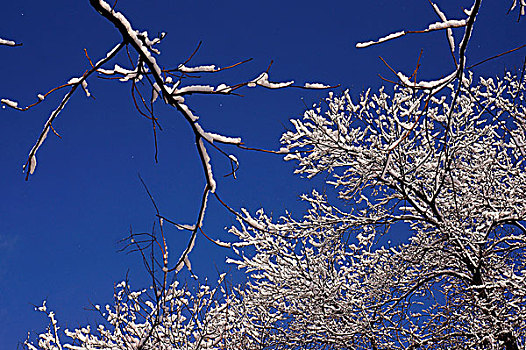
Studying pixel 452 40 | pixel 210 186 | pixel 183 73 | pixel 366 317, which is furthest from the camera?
pixel 366 317

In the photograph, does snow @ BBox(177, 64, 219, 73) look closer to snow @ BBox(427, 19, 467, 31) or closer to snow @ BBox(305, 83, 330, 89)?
snow @ BBox(305, 83, 330, 89)

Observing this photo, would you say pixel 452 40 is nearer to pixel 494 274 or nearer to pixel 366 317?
pixel 366 317

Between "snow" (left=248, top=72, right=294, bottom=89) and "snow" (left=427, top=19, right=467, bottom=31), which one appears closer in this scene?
"snow" (left=427, top=19, right=467, bottom=31)

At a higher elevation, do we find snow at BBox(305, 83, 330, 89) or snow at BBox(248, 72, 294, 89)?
snow at BBox(248, 72, 294, 89)

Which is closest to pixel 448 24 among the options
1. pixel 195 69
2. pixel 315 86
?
pixel 315 86

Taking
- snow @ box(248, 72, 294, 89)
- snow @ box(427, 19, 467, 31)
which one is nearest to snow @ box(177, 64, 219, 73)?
snow @ box(248, 72, 294, 89)

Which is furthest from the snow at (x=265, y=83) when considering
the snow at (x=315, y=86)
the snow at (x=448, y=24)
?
the snow at (x=448, y=24)

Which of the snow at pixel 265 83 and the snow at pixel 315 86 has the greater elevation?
the snow at pixel 265 83

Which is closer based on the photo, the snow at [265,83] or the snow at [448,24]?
the snow at [448,24]

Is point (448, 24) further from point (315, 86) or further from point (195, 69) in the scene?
point (195, 69)

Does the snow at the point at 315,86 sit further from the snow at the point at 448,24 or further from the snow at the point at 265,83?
the snow at the point at 448,24

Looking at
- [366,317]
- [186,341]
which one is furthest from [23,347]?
[366,317]

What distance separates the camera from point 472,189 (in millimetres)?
9281

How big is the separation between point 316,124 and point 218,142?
299 inches
